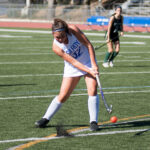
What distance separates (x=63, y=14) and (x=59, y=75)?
3588 cm

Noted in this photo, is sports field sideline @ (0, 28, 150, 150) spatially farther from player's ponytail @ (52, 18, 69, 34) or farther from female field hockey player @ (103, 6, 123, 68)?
player's ponytail @ (52, 18, 69, 34)

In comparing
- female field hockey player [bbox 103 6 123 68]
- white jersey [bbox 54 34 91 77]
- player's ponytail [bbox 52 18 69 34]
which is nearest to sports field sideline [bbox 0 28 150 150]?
female field hockey player [bbox 103 6 123 68]

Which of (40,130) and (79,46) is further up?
(79,46)

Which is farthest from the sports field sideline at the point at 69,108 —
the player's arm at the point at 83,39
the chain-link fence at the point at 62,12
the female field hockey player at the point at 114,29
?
the chain-link fence at the point at 62,12

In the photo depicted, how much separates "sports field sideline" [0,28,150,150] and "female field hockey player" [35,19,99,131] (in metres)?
0.35

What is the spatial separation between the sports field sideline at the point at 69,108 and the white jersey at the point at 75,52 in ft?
2.97

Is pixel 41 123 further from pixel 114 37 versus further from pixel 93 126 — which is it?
pixel 114 37

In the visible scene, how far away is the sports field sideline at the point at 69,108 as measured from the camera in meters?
6.32

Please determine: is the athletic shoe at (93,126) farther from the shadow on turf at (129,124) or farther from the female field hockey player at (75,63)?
the shadow on turf at (129,124)

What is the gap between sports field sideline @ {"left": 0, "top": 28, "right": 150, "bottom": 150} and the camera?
6.32 metres

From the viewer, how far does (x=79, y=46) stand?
684 centimetres

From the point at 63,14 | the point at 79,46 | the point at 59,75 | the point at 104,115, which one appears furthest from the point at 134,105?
the point at 63,14

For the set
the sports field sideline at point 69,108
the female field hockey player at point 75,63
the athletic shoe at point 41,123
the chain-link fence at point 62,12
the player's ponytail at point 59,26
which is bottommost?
the chain-link fence at point 62,12

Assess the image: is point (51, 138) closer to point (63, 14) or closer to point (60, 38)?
point (60, 38)
